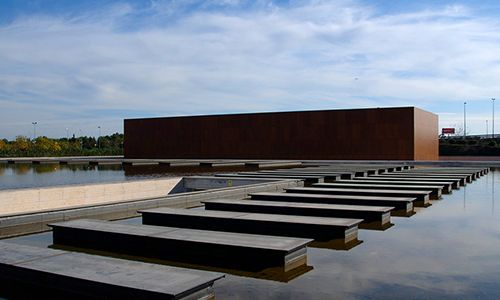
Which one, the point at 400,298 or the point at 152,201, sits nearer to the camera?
the point at 400,298

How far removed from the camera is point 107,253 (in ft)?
18.3

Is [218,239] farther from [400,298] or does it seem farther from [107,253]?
[400,298]

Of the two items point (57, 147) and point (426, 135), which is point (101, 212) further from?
point (57, 147)

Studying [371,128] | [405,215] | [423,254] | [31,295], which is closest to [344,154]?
[371,128]

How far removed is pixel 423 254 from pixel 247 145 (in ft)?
108

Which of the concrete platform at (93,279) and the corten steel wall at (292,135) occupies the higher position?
the corten steel wall at (292,135)

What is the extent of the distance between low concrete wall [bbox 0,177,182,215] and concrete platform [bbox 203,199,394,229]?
2421 mm

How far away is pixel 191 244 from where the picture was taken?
539cm

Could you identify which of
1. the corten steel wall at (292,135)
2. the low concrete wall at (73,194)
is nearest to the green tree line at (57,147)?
the corten steel wall at (292,135)

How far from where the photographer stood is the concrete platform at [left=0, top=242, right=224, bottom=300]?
370cm

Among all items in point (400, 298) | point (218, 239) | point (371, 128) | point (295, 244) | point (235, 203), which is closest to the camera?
point (400, 298)

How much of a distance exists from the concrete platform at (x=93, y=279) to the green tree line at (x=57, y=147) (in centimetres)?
5079

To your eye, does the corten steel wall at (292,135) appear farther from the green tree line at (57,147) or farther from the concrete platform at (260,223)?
the concrete platform at (260,223)

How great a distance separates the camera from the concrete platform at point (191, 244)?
4969mm
